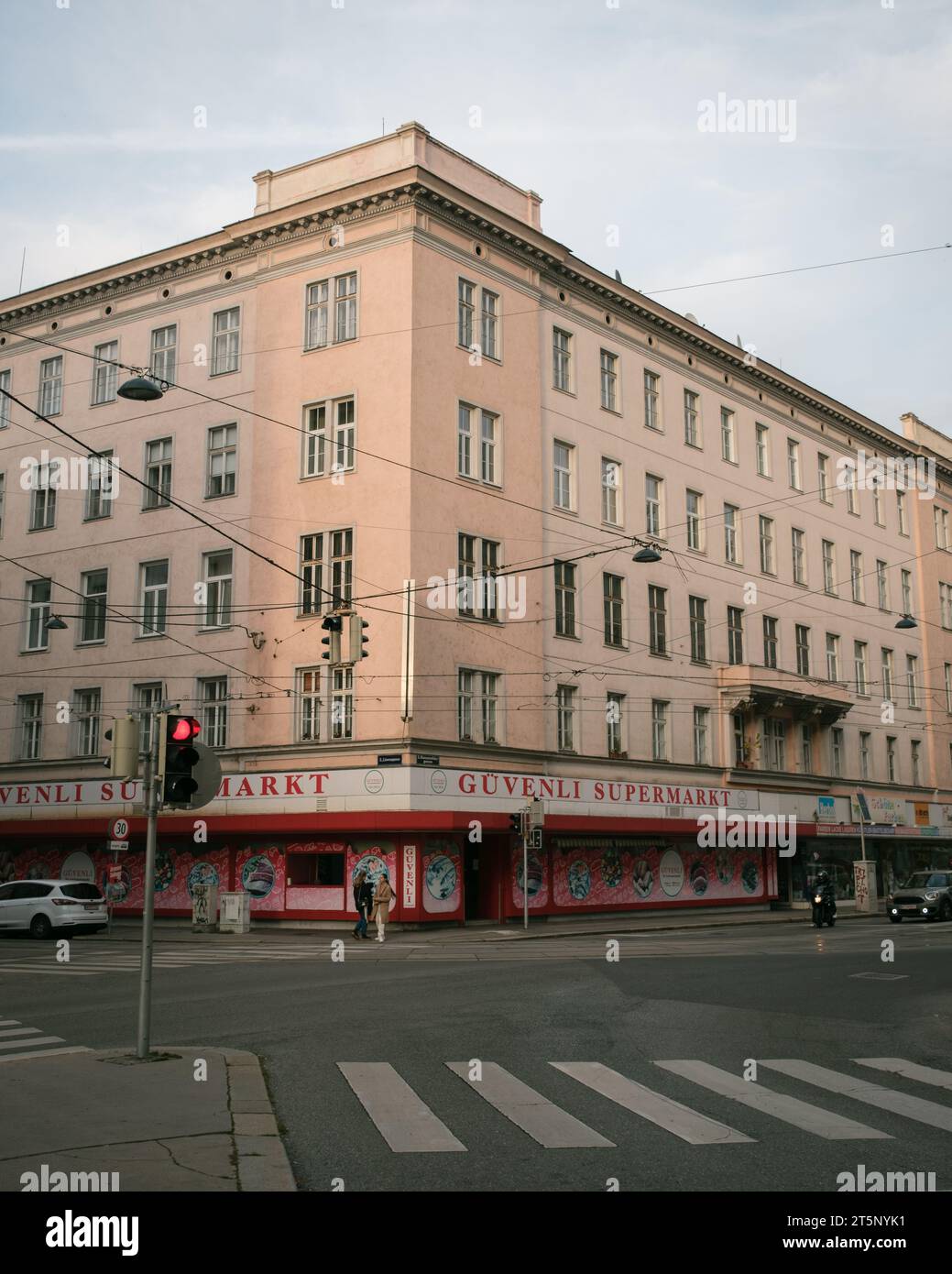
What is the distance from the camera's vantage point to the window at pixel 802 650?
52.7m

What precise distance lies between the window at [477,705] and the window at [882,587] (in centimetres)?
2954

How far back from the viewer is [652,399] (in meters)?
46.4

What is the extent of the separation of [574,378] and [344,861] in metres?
17.5

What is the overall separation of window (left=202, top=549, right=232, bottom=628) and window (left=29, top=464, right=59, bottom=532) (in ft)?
A: 27.0

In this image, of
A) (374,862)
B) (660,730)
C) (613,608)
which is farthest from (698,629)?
(374,862)

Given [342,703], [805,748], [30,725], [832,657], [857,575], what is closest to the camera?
[342,703]

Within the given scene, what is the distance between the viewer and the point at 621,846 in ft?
137

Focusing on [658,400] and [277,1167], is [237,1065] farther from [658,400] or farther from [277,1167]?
[658,400]

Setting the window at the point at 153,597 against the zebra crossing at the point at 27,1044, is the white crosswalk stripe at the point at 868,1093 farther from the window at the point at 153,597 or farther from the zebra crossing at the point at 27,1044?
the window at the point at 153,597

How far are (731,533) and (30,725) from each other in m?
26.4

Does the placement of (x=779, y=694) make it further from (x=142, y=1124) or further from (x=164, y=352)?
(x=142, y=1124)

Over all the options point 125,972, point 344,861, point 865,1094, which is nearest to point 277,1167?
point 865,1094

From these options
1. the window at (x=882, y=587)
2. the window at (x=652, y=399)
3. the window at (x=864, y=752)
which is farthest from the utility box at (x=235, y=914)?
the window at (x=882, y=587)
